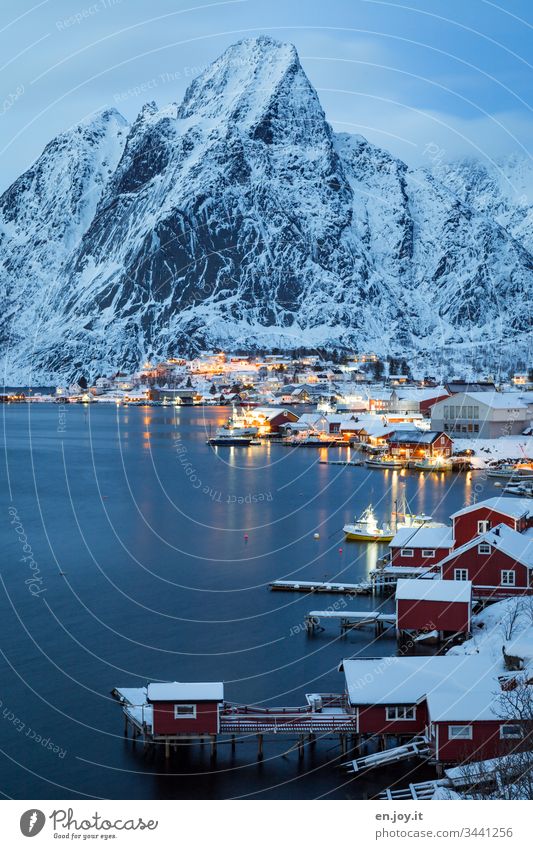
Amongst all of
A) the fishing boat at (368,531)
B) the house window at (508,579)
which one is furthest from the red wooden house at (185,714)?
the fishing boat at (368,531)

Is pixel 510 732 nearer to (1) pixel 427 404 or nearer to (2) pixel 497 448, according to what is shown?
(2) pixel 497 448

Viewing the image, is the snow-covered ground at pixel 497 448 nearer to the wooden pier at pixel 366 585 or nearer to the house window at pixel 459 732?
the wooden pier at pixel 366 585

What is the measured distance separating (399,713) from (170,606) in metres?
3.10

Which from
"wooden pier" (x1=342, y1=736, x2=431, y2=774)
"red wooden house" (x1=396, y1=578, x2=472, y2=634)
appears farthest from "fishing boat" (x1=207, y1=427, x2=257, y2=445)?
"wooden pier" (x1=342, y1=736, x2=431, y2=774)

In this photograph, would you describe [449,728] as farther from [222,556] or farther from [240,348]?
[240,348]

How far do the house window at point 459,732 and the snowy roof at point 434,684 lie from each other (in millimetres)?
40

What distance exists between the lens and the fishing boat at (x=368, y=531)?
1037 cm

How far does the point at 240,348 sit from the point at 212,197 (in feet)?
30.0

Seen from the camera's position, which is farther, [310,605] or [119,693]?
[310,605]

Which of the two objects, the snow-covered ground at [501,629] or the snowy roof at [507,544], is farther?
the snowy roof at [507,544]

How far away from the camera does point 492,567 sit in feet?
24.4

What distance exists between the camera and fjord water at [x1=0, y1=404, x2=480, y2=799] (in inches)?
193

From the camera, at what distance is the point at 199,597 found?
26.5 feet
